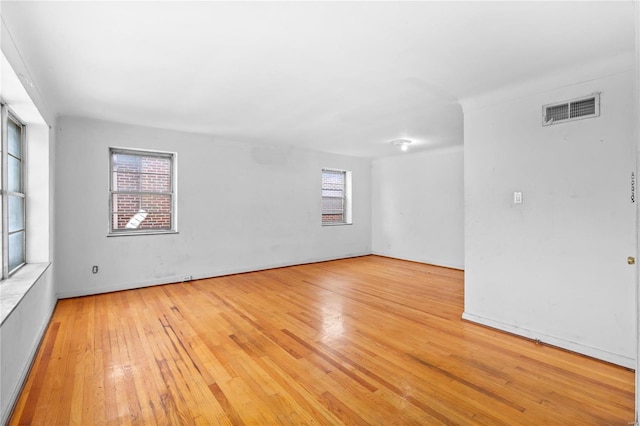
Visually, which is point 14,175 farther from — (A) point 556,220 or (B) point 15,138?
(A) point 556,220

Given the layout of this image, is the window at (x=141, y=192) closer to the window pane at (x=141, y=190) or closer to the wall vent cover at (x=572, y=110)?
the window pane at (x=141, y=190)

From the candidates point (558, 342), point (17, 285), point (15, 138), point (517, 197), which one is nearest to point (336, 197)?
point (517, 197)

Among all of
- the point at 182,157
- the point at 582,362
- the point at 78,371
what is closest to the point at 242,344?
the point at 78,371

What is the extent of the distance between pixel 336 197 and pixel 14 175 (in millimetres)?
5543

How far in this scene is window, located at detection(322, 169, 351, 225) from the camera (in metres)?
7.14

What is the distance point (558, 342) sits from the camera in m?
2.72

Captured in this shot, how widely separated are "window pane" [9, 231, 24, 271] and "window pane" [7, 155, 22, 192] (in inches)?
17.5

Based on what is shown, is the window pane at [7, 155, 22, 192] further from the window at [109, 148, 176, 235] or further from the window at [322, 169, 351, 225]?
the window at [322, 169, 351, 225]

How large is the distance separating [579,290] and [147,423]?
3404mm

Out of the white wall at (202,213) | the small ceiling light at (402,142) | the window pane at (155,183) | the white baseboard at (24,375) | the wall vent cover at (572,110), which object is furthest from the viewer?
the small ceiling light at (402,142)

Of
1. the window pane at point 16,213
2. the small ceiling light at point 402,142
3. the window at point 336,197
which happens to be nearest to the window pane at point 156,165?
the window pane at point 16,213

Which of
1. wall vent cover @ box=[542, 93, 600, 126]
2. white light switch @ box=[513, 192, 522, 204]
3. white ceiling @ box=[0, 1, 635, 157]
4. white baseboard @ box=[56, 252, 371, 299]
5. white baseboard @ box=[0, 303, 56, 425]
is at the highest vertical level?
white ceiling @ box=[0, 1, 635, 157]

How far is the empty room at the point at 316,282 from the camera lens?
191 centimetres

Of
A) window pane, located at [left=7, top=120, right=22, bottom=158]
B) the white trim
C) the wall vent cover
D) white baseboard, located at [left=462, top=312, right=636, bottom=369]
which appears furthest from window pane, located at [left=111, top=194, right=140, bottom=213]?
the wall vent cover
